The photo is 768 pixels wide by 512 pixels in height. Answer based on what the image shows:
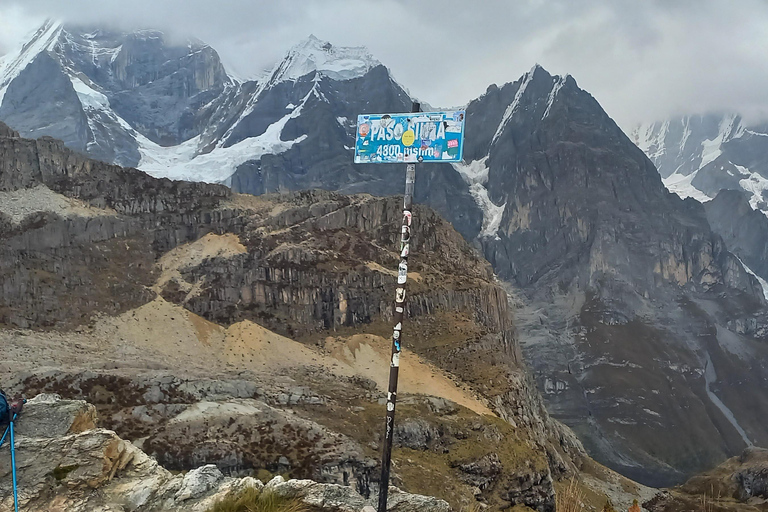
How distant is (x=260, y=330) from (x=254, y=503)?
48.4 m

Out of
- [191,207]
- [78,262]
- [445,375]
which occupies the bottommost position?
[445,375]

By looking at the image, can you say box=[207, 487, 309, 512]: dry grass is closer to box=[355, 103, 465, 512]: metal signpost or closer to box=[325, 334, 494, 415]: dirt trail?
box=[355, 103, 465, 512]: metal signpost

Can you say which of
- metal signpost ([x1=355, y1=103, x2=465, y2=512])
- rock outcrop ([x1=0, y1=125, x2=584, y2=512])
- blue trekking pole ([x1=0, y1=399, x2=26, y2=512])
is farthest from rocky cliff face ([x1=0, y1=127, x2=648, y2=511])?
metal signpost ([x1=355, y1=103, x2=465, y2=512])

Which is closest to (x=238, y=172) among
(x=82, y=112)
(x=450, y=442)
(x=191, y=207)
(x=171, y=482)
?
(x=82, y=112)

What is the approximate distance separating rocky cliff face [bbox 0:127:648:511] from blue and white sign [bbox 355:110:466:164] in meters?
28.3

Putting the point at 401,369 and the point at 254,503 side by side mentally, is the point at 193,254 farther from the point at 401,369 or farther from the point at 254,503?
the point at 254,503

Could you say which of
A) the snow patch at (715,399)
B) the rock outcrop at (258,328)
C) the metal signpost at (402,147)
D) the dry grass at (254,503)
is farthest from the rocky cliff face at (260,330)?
the snow patch at (715,399)

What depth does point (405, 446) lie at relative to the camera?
139 ft

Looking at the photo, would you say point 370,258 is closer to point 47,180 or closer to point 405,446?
point 405,446

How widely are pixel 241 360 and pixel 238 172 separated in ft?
497

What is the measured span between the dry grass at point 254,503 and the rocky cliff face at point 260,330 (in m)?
25.5

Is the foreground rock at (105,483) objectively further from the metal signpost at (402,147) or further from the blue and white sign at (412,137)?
the blue and white sign at (412,137)

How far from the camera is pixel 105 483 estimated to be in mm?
10336

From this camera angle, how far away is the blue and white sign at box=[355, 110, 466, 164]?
10062mm
